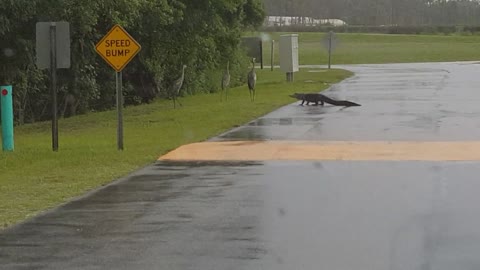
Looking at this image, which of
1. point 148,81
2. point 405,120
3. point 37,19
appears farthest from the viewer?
point 148,81

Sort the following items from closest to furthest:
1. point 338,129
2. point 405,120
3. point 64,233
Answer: point 64,233, point 338,129, point 405,120

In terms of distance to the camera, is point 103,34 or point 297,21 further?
point 297,21

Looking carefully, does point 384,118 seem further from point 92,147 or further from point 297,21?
point 297,21

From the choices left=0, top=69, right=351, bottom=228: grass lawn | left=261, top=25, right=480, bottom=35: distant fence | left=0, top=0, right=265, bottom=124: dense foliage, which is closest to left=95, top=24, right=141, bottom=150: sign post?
left=0, top=69, right=351, bottom=228: grass lawn

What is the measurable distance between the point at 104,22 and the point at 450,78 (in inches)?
722

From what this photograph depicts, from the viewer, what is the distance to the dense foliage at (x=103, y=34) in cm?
2153

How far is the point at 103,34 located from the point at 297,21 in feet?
259

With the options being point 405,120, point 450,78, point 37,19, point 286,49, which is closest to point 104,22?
point 37,19

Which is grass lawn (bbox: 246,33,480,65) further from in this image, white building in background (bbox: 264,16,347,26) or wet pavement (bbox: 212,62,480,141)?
wet pavement (bbox: 212,62,480,141)

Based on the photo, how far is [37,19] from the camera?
2170 cm

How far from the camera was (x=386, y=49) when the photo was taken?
78.5 meters

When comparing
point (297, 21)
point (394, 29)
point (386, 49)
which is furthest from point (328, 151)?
point (394, 29)

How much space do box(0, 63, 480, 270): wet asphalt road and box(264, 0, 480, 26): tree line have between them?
103 m

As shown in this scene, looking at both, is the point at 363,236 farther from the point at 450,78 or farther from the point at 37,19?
the point at 450,78
